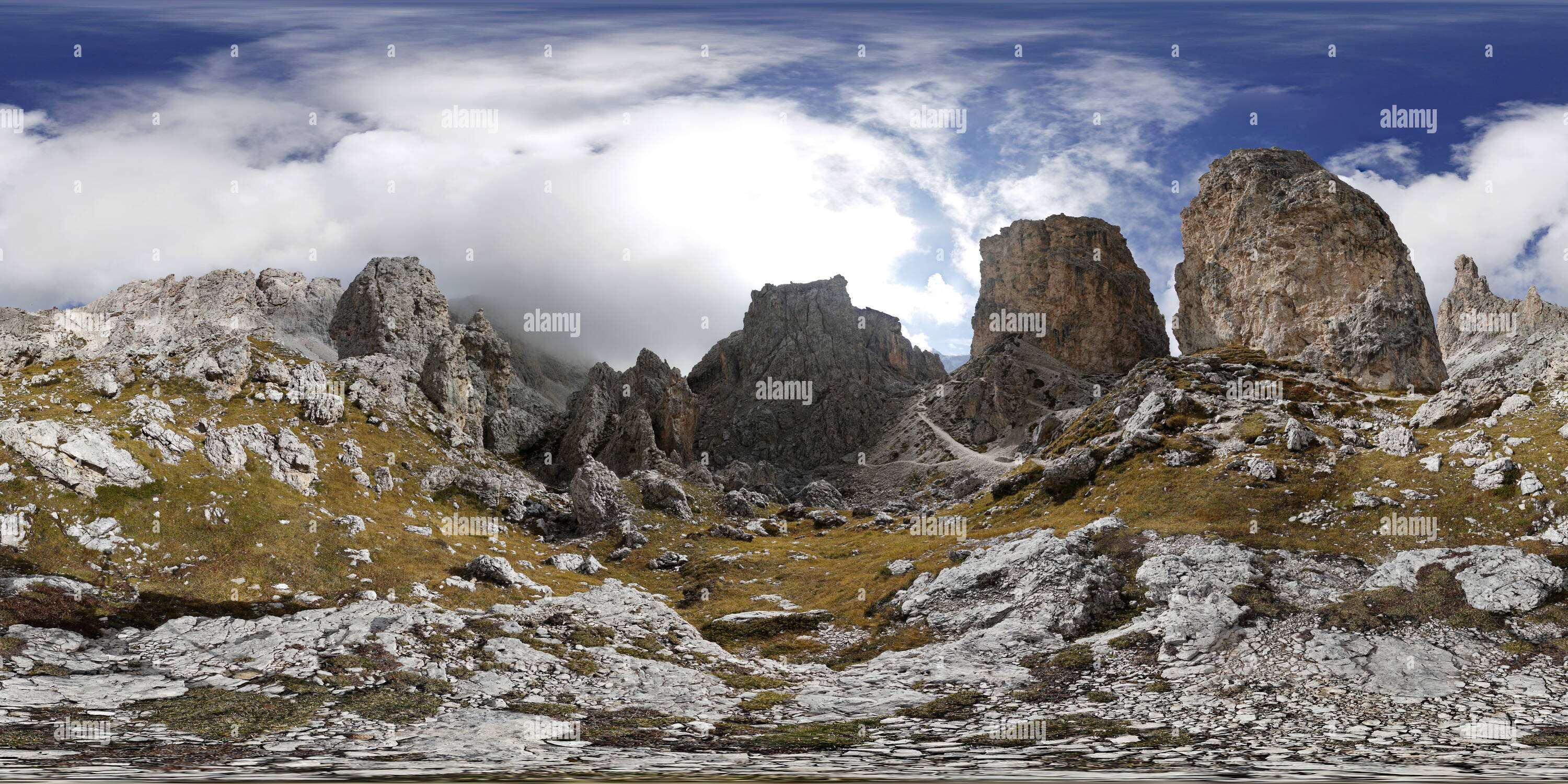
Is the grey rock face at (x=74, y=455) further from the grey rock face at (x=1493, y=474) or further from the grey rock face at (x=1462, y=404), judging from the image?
the grey rock face at (x=1462, y=404)

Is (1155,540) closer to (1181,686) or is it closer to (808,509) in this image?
(1181,686)

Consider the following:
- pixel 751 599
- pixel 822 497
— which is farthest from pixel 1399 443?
pixel 822 497

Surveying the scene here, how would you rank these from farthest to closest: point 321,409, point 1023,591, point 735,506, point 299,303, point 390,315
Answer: point 299,303 → point 390,315 → point 735,506 → point 321,409 → point 1023,591

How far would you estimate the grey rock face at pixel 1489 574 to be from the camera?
41.9m

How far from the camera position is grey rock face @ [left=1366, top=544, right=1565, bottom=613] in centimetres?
4188

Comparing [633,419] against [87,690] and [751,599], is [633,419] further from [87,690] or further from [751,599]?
[87,690]

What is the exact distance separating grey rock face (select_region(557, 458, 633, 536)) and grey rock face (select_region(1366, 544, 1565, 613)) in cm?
7083

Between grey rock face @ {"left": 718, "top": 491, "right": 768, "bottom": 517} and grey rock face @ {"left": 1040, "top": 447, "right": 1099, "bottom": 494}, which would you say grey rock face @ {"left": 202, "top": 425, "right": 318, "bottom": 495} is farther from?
grey rock face @ {"left": 1040, "top": 447, "right": 1099, "bottom": 494}

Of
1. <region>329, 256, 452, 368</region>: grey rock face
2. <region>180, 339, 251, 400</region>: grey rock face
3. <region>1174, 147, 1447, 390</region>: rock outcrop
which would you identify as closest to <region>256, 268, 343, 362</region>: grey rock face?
<region>329, 256, 452, 368</region>: grey rock face

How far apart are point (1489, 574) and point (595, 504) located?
7814 cm

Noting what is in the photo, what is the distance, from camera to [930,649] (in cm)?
4931

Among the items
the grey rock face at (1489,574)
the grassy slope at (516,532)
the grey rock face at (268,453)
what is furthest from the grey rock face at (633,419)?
the grey rock face at (1489,574)

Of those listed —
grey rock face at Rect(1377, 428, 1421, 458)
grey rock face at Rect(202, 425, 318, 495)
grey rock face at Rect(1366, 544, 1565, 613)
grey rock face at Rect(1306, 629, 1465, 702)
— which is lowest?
grey rock face at Rect(1306, 629, 1465, 702)

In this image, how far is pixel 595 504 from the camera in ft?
299
